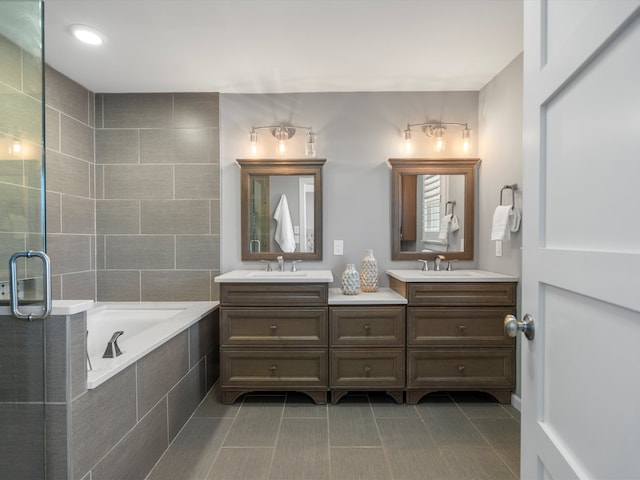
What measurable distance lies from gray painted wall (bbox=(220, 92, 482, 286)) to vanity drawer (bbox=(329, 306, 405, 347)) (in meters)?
0.55

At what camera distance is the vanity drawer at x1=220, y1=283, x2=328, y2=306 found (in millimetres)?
2428

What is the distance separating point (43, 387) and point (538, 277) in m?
1.60

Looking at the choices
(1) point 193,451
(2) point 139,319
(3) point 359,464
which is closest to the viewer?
(3) point 359,464

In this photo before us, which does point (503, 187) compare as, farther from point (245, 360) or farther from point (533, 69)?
point (245, 360)

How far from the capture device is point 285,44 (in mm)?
2227

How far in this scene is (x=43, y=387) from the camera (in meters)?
1.21

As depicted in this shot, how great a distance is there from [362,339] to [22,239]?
1.94m

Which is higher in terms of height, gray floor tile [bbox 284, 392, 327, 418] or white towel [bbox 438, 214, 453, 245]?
white towel [bbox 438, 214, 453, 245]

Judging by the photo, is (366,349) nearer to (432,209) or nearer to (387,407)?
(387,407)

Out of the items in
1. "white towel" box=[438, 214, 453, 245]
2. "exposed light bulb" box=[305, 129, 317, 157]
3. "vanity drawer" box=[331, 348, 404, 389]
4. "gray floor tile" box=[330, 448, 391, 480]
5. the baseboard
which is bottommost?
"gray floor tile" box=[330, 448, 391, 480]

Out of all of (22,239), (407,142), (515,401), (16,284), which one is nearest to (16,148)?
(22,239)

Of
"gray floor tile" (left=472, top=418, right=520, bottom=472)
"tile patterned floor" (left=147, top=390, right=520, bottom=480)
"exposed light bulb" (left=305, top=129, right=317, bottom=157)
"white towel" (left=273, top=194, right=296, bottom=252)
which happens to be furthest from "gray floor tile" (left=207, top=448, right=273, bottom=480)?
"exposed light bulb" (left=305, top=129, right=317, bottom=157)

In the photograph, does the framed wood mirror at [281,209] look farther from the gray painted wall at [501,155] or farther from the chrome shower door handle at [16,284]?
the chrome shower door handle at [16,284]

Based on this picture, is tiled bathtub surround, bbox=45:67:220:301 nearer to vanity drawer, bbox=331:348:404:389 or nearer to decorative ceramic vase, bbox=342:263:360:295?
decorative ceramic vase, bbox=342:263:360:295
